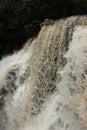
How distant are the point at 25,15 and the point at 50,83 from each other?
510cm

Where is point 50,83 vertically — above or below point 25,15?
below

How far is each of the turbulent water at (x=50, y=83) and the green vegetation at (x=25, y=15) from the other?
1786 mm

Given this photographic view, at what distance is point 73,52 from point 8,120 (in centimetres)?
368

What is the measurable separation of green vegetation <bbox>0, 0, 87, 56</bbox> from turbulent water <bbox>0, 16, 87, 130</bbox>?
5.86ft

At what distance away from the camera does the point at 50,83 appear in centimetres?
1302

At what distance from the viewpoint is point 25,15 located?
17.1m

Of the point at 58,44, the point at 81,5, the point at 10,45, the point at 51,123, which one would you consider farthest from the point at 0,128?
the point at 81,5

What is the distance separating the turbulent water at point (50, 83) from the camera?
11.8 metres

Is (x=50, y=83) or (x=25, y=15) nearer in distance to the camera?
(x=50, y=83)

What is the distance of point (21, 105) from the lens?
13.7 metres

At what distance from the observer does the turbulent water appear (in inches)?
463

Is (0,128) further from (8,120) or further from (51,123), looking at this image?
(51,123)

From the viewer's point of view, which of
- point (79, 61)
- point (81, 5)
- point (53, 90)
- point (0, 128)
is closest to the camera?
point (79, 61)

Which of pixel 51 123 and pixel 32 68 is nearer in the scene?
pixel 51 123
